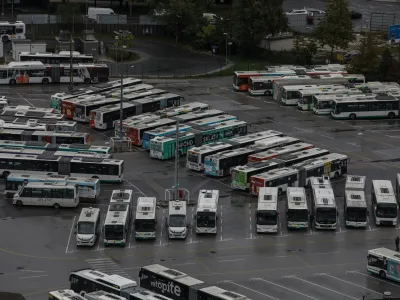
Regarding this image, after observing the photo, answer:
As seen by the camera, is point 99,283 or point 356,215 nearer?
point 99,283

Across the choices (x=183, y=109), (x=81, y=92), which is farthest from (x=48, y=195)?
(x=81, y=92)

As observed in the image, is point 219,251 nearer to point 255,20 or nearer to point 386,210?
point 386,210

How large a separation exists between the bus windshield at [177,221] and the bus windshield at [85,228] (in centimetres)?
642

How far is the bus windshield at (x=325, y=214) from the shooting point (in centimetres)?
9050

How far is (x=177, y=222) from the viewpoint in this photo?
8844 cm

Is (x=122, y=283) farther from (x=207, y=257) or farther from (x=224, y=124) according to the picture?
(x=224, y=124)

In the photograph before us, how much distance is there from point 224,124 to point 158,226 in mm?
29221

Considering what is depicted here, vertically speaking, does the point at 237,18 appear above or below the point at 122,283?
above

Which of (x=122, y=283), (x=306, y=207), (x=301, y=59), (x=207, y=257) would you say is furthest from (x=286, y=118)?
A: (x=122, y=283)

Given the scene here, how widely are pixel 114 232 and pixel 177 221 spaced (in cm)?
559

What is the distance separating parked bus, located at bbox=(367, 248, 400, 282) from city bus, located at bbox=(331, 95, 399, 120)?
52.0 m

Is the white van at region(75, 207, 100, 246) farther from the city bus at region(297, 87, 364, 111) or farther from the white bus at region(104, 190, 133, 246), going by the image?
the city bus at region(297, 87, 364, 111)

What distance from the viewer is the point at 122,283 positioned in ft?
233

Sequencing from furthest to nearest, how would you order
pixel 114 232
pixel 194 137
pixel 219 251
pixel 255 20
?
pixel 255 20
pixel 194 137
pixel 114 232
pixel 219 251
